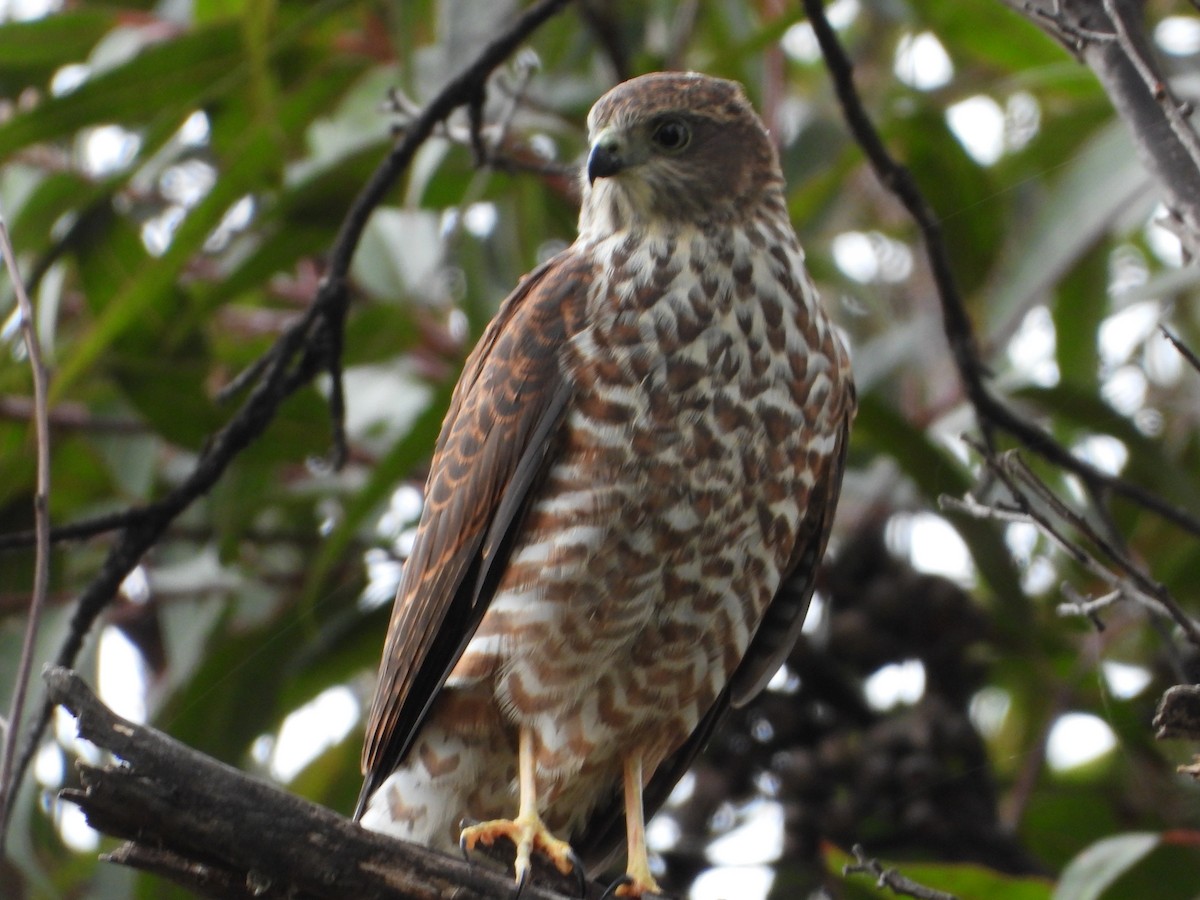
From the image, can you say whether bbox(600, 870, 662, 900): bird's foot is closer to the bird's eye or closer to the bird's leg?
the bird's leg

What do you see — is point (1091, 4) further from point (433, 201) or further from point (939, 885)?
point (433, 201)

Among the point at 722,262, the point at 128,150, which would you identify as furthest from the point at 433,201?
the point at 722,262

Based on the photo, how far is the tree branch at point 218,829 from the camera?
197cm

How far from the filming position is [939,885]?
3490 mm

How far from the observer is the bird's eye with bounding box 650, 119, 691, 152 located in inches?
134

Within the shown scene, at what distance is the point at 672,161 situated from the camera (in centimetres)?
336

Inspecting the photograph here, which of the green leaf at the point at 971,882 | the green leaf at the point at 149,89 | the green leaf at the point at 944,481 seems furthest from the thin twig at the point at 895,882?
the green leaf at the point at 149,89

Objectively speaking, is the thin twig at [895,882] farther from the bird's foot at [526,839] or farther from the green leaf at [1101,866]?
the green leaf at [1101,866]

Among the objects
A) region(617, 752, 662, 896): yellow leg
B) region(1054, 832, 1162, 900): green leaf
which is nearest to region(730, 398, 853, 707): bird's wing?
region(617, 752, 662, 896): yellow leg

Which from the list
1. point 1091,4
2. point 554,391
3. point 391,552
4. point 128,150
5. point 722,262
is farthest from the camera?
point 128,150

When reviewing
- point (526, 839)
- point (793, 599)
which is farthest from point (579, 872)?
point (793, 599)

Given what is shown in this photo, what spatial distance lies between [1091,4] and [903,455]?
6.11 ft

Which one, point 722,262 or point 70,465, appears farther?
point 70,465

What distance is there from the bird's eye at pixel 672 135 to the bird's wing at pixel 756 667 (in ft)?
2.47
